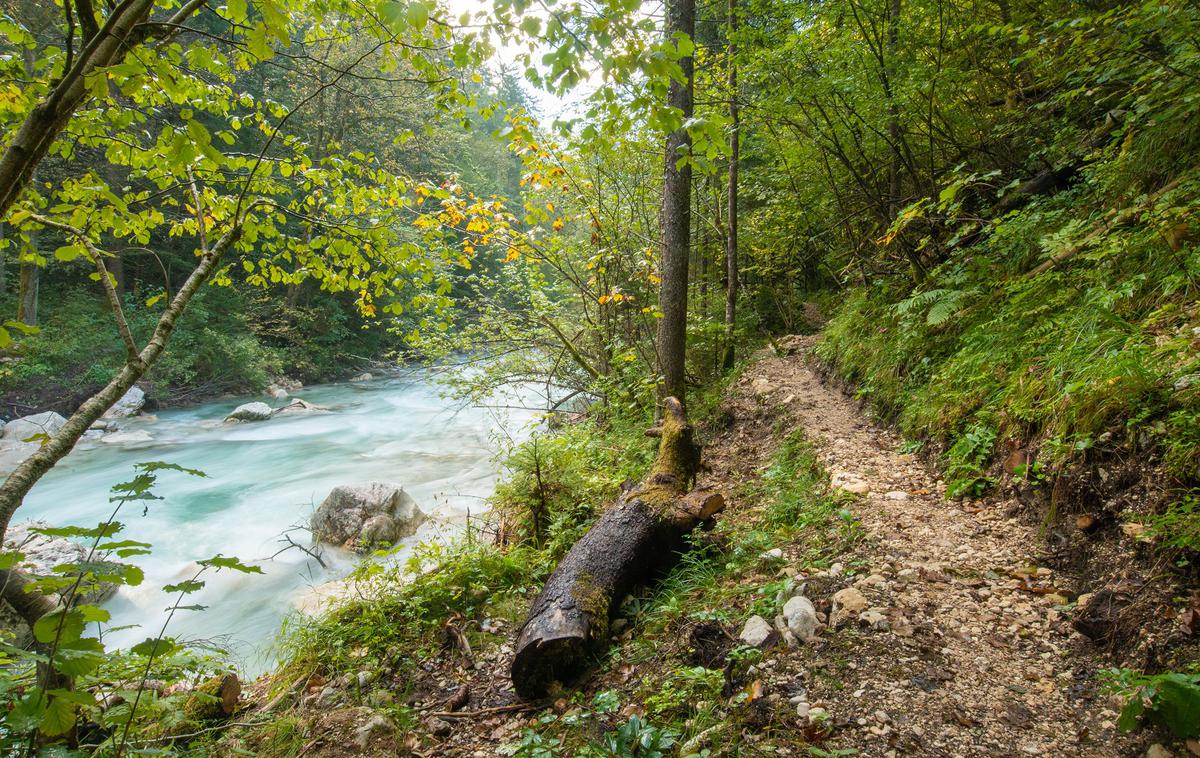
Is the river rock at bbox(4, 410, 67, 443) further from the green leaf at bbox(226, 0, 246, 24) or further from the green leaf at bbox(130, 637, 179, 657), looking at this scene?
the green leaf at bbox(226, 0, 246, 24)

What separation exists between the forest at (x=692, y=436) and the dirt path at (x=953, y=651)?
18 mm

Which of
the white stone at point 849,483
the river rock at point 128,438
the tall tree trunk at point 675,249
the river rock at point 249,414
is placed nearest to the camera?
the white stone at point 849,483

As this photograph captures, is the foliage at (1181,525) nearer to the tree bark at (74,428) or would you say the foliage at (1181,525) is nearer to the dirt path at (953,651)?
the dirt path at (953,651)

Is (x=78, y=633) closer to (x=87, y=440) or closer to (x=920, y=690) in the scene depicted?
(x=920, y=690)

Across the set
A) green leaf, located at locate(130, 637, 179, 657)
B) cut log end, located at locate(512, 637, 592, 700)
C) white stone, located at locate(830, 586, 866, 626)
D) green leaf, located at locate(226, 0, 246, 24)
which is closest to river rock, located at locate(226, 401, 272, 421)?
cut log end, located at locate(512, 637, 592, 700)

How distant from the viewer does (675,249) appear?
6.45 metres

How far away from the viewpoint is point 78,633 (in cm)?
165

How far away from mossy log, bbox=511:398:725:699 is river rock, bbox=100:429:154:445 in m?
14.2

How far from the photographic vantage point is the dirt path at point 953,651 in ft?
6.29

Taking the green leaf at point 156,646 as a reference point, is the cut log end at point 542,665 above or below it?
below

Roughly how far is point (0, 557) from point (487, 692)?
2.52 meters

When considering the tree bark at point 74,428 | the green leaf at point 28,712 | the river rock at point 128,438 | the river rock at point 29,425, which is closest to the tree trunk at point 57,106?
the tree bark at point 74,428

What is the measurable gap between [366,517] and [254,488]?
468cm

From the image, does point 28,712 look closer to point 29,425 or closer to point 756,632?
point 756,632
